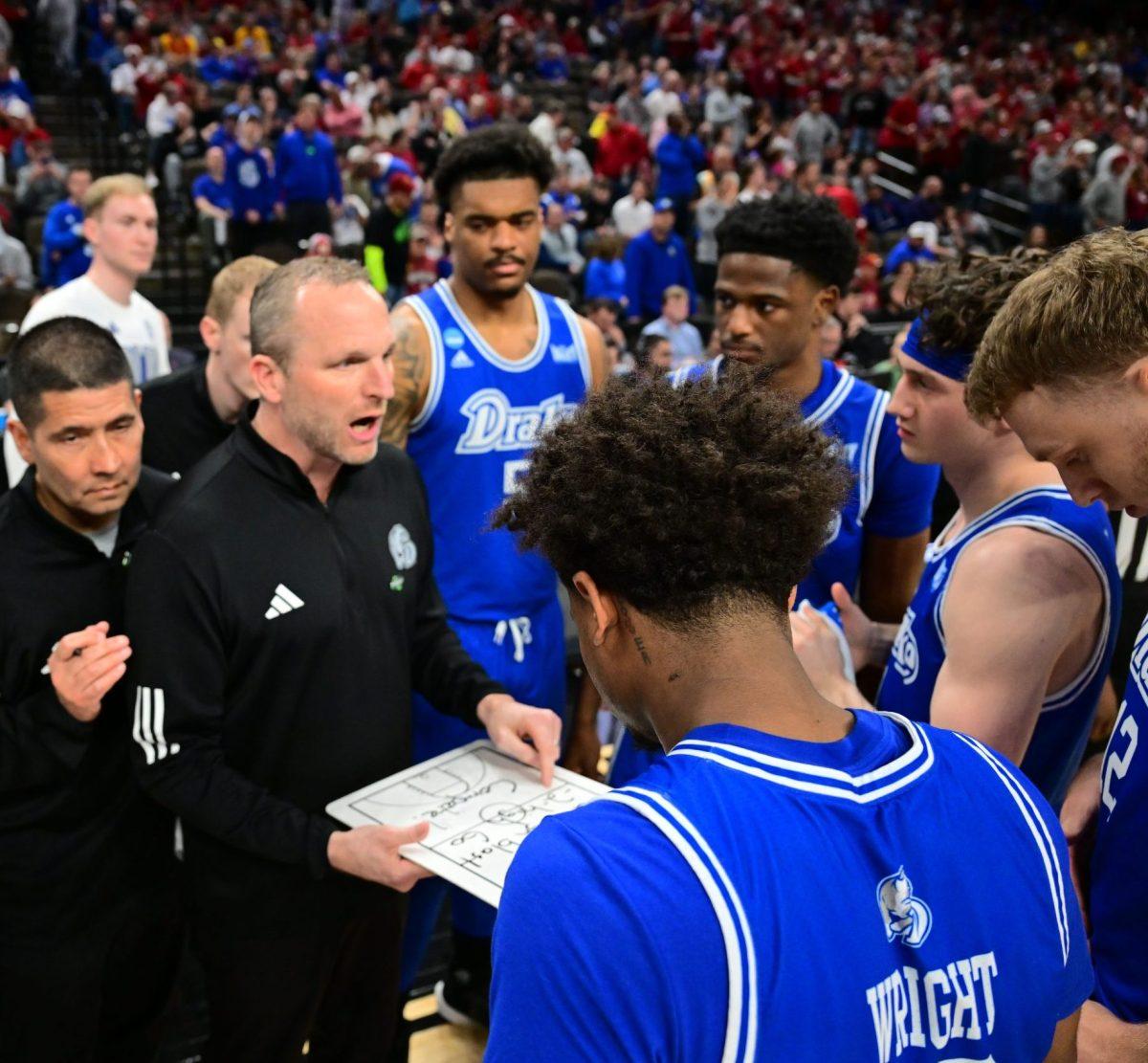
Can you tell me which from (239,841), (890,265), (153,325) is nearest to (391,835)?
(239,841)

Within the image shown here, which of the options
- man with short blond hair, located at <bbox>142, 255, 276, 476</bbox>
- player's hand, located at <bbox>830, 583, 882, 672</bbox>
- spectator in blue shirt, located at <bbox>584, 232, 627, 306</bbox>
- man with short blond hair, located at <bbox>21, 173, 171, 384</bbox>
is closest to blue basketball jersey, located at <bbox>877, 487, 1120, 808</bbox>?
player's hand, located at <bbox>830, 583, 882, 672</bbox>

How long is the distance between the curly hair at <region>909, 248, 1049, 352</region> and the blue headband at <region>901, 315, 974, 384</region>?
11 mm

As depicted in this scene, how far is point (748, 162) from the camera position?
14.3 metres

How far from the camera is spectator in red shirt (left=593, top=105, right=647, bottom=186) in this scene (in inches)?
574

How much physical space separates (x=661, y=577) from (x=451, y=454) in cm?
197

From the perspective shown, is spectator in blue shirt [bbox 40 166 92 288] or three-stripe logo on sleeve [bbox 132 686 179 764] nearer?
three-stripe logo on sleeve [bbox 132 686 179 764]

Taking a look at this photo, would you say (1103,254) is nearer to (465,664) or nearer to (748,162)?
(465,664)

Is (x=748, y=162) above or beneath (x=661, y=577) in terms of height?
beneath

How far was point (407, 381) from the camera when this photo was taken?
10.5 ft

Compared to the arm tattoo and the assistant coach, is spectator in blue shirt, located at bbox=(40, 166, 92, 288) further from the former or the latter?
the assistant coach

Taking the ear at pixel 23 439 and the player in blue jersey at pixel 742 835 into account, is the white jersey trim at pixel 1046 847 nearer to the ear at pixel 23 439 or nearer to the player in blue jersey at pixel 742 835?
the player in blue jersey at pixel 742 835

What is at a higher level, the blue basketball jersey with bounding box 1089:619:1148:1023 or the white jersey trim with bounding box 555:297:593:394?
the white jersey trim with bounding box 555:297:593:394

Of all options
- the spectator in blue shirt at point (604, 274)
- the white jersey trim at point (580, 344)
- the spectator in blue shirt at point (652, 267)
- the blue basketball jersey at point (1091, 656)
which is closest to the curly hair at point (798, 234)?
the white jersey trim at point (580, 344)

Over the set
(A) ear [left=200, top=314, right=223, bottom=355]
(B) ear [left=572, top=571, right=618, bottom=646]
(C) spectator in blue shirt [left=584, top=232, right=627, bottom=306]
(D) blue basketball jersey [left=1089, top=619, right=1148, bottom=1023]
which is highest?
(B) ear [left=572, top=571, right=618, bottom=646]
